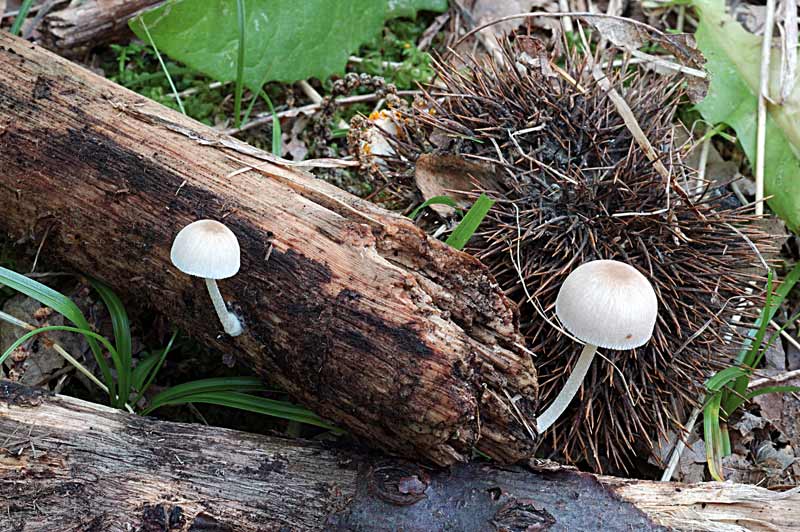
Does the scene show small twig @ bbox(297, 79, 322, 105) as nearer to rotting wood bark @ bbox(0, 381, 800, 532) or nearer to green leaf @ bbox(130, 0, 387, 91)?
green leaf @ bbox(130, 0, 387, 91)

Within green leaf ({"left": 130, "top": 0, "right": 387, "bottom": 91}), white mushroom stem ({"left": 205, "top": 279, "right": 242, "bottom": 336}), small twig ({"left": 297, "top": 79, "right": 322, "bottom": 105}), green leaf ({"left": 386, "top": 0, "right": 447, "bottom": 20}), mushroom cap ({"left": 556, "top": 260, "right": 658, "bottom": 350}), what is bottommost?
→ white mushroom stem ({"left": 205, "top": 279, "right": 242, "bottom": 336})

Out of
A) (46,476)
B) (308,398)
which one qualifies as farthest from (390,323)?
(46,476)

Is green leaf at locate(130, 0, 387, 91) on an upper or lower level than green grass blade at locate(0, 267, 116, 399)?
upper

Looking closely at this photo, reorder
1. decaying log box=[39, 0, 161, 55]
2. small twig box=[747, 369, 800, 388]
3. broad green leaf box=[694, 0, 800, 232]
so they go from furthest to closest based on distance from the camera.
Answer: decaying log box=[39, 0, 161, 55] < broad green leaf box=[694, 0, 800, 232] < small twig box=[747, 369, 800, 388]

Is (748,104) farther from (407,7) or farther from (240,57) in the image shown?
(240,57)

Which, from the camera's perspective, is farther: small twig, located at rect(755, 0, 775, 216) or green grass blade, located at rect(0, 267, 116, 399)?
small twig, located at rect(755, 0, 775, 216)

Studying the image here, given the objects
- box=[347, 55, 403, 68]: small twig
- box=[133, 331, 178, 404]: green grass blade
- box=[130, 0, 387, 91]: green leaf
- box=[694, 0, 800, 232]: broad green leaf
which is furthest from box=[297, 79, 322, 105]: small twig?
box=[694, 0, 800, 232]: broad green leaf

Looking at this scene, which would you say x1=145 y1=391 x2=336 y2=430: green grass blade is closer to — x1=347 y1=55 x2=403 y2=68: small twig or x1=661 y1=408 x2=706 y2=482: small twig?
x1=661 y1=408 x2=706 y2=482: small twig

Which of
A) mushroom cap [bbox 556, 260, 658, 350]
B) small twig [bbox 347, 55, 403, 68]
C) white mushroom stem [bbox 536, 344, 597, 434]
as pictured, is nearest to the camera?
mushroom cap [bbox 556, 260, 658, 350]

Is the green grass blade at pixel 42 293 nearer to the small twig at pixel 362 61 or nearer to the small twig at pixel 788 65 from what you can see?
the small twig at pixel 362 61
